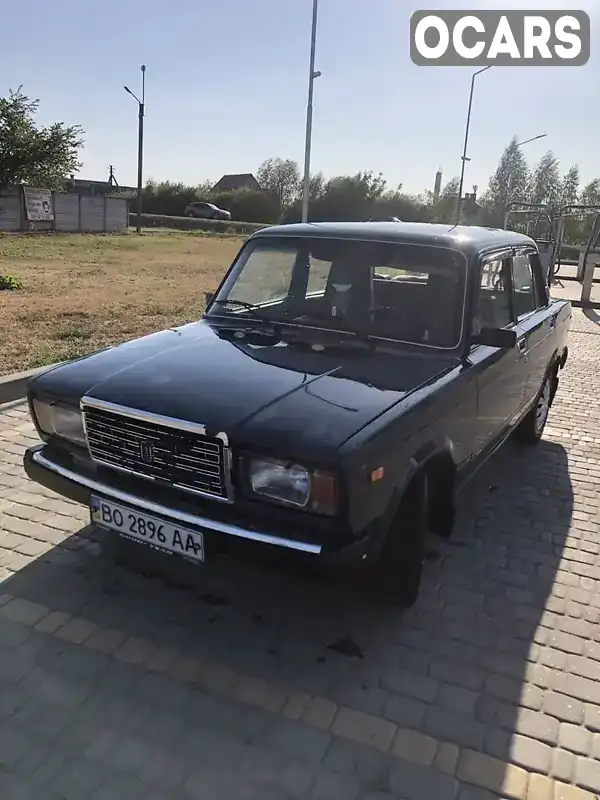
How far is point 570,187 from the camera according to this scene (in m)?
56.8

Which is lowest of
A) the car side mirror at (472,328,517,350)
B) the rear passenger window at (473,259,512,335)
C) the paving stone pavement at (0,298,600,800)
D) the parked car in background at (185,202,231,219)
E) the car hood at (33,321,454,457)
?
the paving stone pavement at (0,298,600,800)

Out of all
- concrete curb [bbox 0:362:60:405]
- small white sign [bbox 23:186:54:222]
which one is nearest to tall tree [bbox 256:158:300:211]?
small white sign [bbox 23:186:54:222]

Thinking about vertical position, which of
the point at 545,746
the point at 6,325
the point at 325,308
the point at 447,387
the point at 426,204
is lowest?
the point at 545,746

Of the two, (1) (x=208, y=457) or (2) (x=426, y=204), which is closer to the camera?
(1) (x=208, y=457)

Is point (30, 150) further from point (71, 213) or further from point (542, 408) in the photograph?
point (542, 408)

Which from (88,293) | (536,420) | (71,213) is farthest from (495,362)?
(71,213)

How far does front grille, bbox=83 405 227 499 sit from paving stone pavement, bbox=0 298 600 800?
390mm

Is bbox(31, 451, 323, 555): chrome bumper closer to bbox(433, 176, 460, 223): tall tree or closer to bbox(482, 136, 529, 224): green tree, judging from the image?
bbox(433, 176, 460, 223): tall tree

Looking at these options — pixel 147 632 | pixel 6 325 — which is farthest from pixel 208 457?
pixel 6 325

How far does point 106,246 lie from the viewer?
78.5 ft

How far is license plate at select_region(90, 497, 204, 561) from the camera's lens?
8.80 feet

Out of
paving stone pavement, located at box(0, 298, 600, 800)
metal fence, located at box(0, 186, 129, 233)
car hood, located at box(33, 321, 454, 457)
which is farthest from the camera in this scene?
metal fence, located at box(0, 186, 129, 233)

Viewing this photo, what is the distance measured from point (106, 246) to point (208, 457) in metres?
23.1

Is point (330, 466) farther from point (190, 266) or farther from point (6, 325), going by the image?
point (190, 266)
